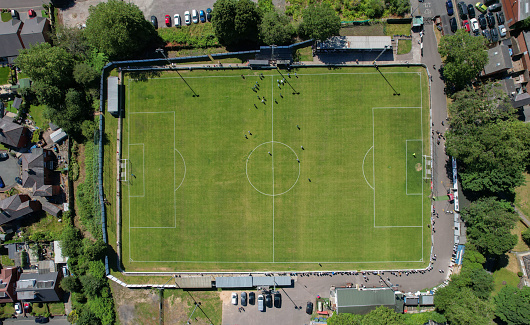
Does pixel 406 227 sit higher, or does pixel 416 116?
pixel 416 116

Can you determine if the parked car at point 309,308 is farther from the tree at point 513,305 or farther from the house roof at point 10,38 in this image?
the house roof at point 10,38

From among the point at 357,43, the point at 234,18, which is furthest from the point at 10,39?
the point at 357,43

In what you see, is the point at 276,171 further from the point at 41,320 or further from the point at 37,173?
the point at 41,320

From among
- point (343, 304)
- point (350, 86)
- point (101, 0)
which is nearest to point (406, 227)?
point (343, 304)

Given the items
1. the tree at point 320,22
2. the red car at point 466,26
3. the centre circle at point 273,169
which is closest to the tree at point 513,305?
the centre circle at point 273,169

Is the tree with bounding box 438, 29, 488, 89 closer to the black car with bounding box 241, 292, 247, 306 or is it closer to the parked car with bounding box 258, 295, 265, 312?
the parked car with bounding box 258, 295, 265, 312

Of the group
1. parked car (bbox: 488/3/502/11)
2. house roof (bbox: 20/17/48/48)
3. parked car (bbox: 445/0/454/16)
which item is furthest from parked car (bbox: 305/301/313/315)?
house roof (bbox: 20/17/48/48)

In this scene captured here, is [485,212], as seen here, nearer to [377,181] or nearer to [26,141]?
[377,181]
